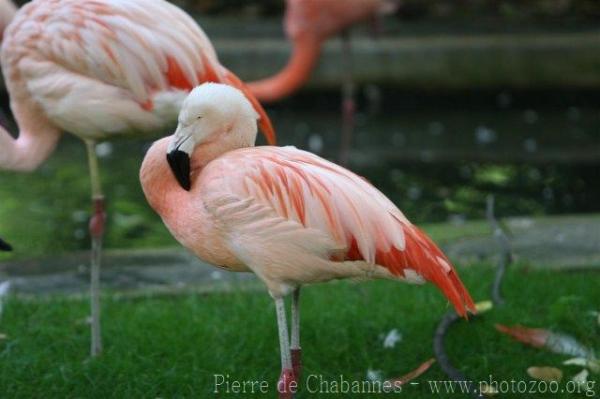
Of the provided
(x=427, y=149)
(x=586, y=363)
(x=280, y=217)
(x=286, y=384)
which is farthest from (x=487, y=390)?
(x=427, y=149)

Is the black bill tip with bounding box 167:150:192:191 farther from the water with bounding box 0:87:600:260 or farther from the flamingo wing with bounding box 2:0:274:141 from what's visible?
the water with bounding box 0:87:600:260

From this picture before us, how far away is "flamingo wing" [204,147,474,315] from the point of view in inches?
137

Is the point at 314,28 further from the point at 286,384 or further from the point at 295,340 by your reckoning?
the point at 286,384

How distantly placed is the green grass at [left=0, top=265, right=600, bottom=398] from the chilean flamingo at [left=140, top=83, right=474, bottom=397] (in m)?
0.82

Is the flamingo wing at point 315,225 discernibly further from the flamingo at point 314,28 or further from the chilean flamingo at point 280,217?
the flamingo at point 314,28

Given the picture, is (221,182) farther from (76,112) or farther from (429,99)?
(429,99)

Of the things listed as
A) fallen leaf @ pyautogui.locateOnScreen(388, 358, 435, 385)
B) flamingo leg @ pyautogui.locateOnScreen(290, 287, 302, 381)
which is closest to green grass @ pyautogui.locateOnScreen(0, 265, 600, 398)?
fallen leaf @ pyautogui.locateOnScreen(388, 358, 435, 385)

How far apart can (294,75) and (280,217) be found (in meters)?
4.46

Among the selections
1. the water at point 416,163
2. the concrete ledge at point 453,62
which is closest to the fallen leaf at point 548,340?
the water at point 416,163

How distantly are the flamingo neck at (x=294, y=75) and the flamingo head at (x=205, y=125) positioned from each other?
3784 mm

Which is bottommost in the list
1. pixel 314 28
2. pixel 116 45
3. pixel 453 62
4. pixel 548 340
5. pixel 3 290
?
pixel 453 62

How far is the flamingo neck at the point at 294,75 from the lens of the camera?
7.61 meters

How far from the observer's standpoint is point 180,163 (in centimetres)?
364

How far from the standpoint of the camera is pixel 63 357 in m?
4.64
